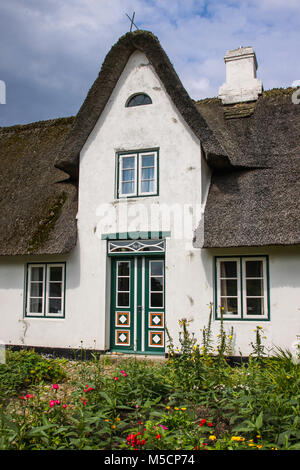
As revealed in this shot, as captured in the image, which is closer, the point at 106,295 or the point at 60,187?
the point at 106,295

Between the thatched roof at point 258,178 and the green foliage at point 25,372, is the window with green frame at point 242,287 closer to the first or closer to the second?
the thatched roof at point 258,178

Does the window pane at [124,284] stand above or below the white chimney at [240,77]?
below

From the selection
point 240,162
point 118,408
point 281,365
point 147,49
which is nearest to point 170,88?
point 147,49

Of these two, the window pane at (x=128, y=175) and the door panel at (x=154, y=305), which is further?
the window pane at (x=128, y=175)

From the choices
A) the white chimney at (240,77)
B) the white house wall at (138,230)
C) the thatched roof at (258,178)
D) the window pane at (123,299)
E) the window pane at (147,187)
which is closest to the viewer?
the thatched roof at (258,178)

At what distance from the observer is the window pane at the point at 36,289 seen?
1038 centimetres

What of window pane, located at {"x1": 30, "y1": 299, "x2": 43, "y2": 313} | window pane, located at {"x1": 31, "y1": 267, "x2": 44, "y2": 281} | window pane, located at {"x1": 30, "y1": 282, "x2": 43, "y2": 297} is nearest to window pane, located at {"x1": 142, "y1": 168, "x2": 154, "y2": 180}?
window pane, located at {"x1": 31, "y1": 267, "x2": 44, "y2": 281}

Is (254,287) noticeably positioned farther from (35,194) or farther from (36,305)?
(35,194)

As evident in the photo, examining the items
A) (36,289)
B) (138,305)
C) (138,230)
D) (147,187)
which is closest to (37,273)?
(36,289)

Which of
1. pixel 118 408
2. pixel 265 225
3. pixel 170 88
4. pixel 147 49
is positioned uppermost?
pixel 147 49

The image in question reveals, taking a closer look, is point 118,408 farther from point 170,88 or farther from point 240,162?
point 170,88

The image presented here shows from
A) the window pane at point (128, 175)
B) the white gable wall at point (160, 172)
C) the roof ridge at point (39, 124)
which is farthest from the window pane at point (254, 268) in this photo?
the roof ridge at point (39, 124)

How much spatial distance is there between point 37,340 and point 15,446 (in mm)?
6356

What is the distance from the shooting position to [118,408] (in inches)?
198
